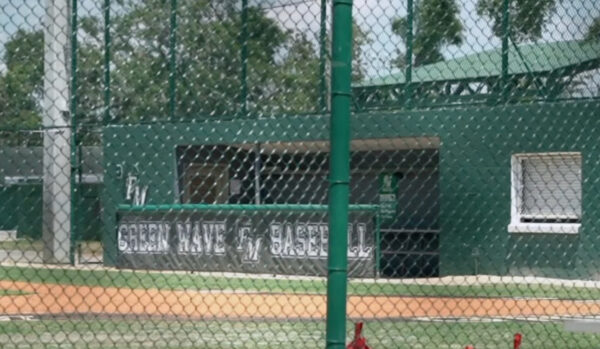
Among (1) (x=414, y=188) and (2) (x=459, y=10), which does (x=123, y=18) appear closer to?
(2) (x=459, y=10)

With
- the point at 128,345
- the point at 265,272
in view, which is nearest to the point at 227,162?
the point at 265,272

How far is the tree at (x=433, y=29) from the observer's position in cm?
786

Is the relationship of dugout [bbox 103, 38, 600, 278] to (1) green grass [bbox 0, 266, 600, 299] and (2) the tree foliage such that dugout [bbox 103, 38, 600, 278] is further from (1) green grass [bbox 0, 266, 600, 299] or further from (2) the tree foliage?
(2) the tree foliage

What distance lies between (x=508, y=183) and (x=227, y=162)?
5164mm

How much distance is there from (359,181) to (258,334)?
46.3 ft

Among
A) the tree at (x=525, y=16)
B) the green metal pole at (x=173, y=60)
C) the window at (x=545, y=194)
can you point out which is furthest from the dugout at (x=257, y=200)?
the green metal pole at (x=173, y=60)

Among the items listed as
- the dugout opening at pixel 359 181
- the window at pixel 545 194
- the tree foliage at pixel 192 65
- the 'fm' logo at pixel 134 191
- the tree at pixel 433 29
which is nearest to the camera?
the tree foliage at pixel 192 65

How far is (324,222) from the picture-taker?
60.5 feet

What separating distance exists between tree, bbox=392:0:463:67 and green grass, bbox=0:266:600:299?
647cm

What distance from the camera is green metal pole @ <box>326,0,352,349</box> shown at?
4445 mm

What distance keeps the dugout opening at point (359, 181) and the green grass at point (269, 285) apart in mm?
1664

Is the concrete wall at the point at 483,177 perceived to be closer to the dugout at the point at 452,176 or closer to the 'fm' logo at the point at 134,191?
the dugout at the point at 452,176

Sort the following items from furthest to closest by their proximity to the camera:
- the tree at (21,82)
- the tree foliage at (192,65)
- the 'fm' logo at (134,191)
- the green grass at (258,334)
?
the 'fm' logo at (134,191), the green grass at (258,334), the tree foliage at (192,65), the tree at (21,82)

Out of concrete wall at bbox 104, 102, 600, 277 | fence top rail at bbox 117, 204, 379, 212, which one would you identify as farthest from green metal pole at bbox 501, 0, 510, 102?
fence top rail at bbox 117, 204, 379, 212
